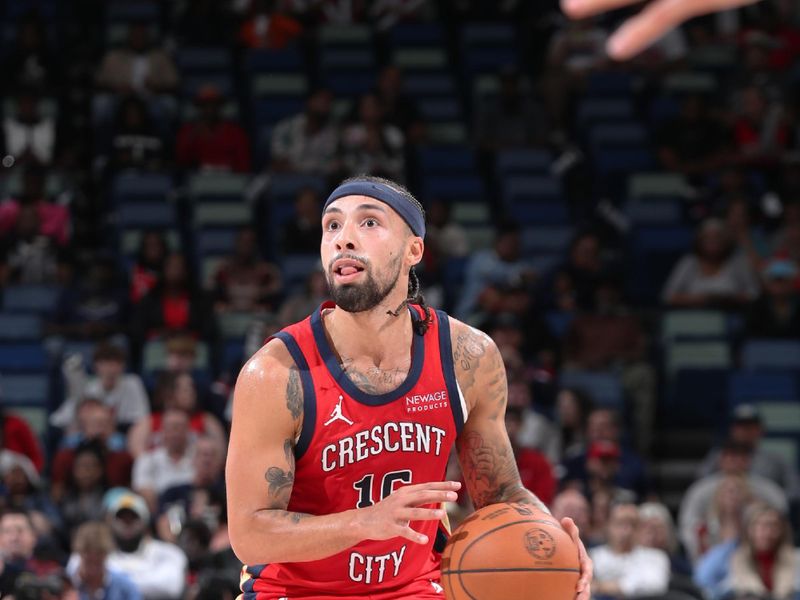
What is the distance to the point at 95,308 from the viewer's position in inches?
462

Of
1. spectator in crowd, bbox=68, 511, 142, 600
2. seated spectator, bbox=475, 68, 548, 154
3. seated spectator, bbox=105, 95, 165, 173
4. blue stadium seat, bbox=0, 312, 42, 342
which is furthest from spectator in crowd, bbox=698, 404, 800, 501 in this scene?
seated spectator, bbox=105, 95, 165, 173

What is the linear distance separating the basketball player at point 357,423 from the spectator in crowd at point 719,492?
18.5ft

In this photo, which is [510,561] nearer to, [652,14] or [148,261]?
[652,14]

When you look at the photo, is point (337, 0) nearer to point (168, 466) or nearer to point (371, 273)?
point (168, 466)

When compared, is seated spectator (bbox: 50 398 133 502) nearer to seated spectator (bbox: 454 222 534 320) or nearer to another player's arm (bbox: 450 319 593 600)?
seated spectator (bbox: 454 222 534 320)

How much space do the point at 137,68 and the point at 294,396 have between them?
10.4 metres

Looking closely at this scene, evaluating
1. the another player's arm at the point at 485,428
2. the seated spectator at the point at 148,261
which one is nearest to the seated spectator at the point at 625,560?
the another player's arm at the point at 485,428

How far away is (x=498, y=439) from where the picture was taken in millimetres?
4641

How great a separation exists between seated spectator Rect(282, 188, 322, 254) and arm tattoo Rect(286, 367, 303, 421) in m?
7.98

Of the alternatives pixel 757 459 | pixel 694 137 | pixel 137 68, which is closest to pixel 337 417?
pixel 757 459

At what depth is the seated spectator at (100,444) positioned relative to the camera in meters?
9.73

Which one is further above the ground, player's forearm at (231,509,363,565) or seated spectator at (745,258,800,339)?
seated spectator at (745,258,800,339)

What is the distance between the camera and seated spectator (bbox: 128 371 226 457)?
10203mm

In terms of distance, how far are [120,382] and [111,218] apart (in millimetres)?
2725
